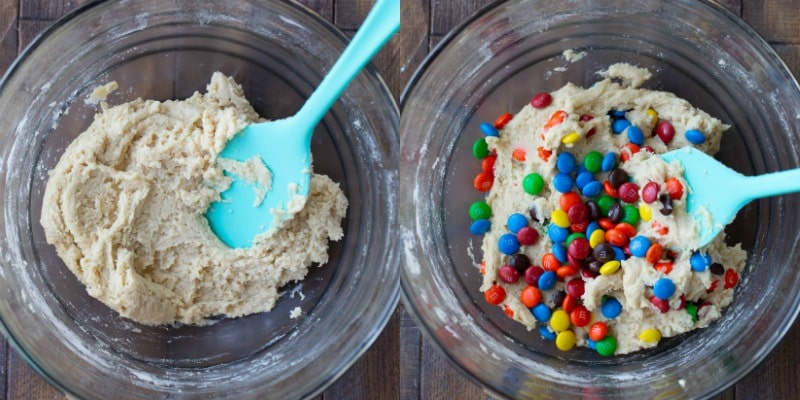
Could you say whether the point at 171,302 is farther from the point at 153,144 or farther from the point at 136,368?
the point at 153,144

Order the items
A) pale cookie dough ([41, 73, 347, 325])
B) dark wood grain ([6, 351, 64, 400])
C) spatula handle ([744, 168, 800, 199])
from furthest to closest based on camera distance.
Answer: dark wood grain ([6, 351, 64, 400]) < pale cookie dough ([41, 73, 347, 325]) < spatula handle ([744, 168, 800, 199])

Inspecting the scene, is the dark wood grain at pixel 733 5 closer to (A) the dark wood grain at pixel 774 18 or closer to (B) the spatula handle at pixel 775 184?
(A) the dark wood grain at pixel 774 18

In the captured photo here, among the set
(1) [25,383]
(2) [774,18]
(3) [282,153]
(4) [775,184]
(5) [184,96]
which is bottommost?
(1) [25,383]

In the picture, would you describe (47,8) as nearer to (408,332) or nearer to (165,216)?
(165,216)

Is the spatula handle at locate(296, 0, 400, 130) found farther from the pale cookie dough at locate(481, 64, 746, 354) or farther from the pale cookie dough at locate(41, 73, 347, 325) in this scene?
the pale cookie dough at locate(481, 64, 746, 354)

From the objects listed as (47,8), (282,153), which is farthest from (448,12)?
(47,8)

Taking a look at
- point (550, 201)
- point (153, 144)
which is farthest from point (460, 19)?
point (153, 144)

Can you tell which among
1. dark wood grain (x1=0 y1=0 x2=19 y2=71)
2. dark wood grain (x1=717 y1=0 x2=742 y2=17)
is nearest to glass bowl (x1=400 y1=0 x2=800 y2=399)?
dark wood grain (x1=717 y1=0 x2=742 y2=17)
